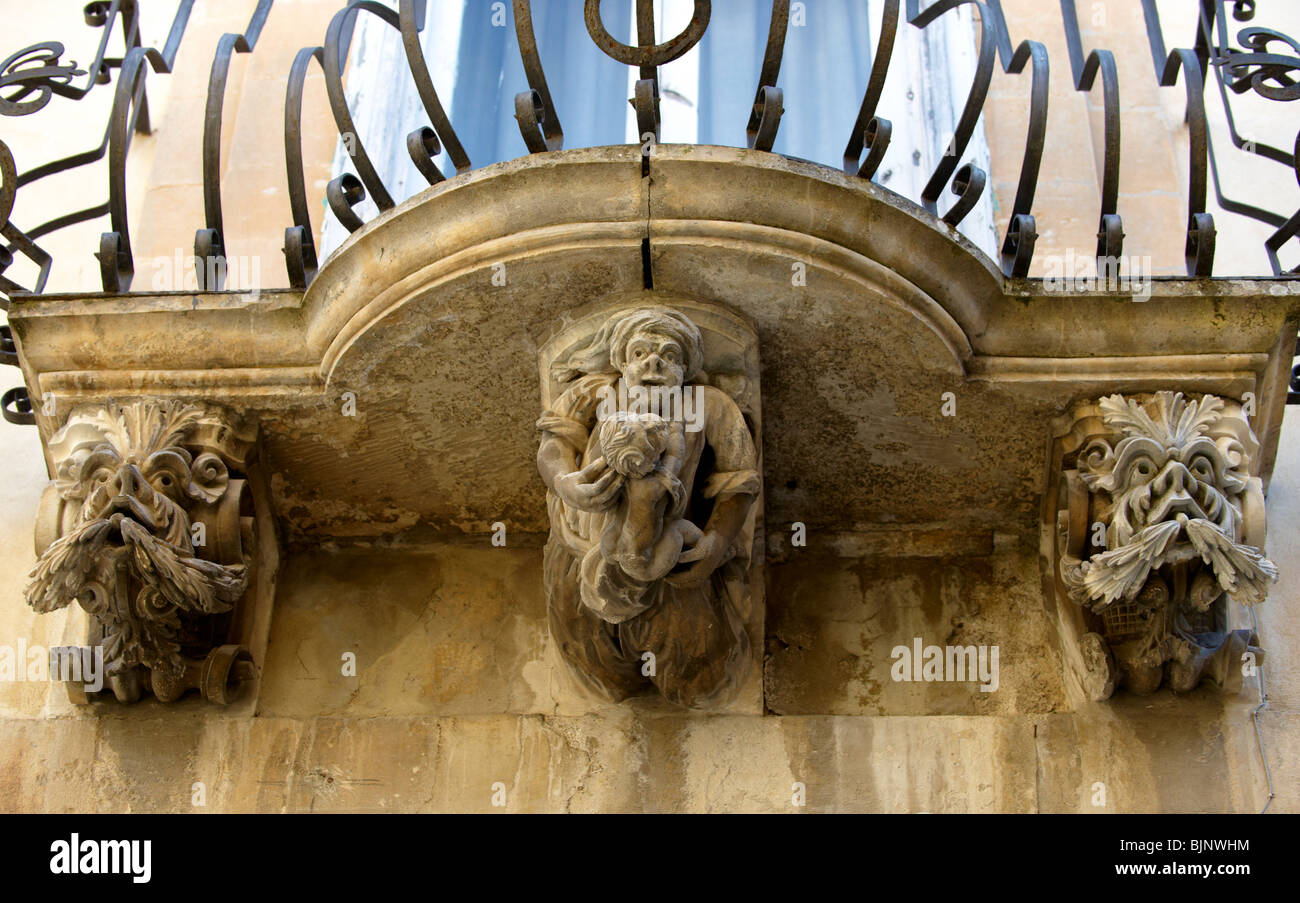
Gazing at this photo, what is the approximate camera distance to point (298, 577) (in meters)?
4.76

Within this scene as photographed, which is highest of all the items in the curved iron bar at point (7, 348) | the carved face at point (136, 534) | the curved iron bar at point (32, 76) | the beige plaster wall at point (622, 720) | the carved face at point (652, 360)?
the curved iron bar at point (32, 76)

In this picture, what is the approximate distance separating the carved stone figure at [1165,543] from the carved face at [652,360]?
100cm

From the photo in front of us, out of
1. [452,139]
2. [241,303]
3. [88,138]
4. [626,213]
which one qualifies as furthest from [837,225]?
[88,138]

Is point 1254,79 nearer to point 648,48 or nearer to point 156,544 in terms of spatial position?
point 648,48

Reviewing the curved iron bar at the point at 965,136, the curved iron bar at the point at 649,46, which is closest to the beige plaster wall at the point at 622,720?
the curved iron bar at the point at 965,136

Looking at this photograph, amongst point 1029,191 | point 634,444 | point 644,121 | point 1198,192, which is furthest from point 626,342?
point 1198,192

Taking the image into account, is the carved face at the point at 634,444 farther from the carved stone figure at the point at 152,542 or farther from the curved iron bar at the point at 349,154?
the carved stone figure at the point at 152,542

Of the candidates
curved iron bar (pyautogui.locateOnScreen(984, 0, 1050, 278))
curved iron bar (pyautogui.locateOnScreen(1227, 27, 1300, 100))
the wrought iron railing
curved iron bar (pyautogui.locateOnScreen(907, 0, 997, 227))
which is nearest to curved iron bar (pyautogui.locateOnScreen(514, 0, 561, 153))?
the wrought iron railing

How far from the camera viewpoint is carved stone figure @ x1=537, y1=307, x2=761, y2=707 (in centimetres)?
389

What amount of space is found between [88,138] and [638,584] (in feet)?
9.26

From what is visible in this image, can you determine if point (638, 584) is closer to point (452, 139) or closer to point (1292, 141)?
point (452, 139)

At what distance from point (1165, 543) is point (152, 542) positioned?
2.22 metres

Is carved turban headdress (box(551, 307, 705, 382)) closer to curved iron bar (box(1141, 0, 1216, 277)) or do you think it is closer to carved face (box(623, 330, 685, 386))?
carved face (box(623, 330, 685, 386))

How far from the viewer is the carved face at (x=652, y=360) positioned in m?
4.10
